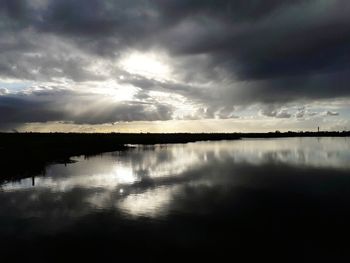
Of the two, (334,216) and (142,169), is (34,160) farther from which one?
(334,216)

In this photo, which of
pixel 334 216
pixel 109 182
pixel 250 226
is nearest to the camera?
pixel 250 226

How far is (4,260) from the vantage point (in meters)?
17.3

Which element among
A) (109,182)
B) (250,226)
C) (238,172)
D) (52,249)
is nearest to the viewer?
(52,249)

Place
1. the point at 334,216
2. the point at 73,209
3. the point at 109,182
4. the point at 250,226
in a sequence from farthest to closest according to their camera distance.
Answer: the point at 109,182
the point at 73,209
the point at 334,216
the point at 250,226

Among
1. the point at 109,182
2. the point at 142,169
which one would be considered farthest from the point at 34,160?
the point at 109,182

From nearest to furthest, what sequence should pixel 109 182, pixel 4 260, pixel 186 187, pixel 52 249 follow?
pixel 4 260
pixel 52 249
pixel 186 187
pixel 109 182

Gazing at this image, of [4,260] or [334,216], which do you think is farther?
[334,216]

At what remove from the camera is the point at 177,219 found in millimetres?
24281

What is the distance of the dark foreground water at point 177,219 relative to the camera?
59.4 ft

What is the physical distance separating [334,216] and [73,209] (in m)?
22.0

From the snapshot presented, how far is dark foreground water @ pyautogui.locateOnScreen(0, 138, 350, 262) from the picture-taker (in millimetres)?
18109

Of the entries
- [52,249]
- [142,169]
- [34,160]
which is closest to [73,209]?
[52,249]

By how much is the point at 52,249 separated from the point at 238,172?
3728 centimetres

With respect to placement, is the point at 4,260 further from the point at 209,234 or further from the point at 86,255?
the point at 209,234
